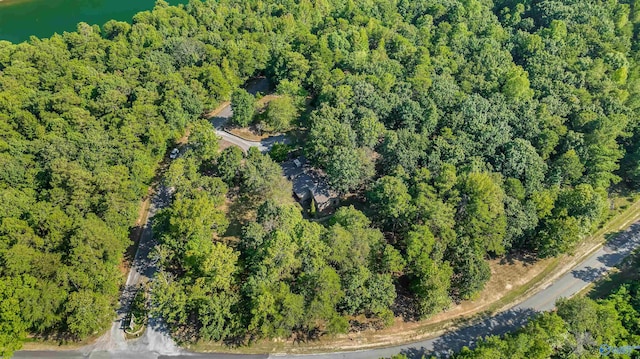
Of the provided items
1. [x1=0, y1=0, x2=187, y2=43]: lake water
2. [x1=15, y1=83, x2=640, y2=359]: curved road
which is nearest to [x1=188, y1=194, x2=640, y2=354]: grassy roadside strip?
[x1=15, y1=83, x2=640, y2=359]: curved road

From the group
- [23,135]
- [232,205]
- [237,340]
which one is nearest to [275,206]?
[232,205]

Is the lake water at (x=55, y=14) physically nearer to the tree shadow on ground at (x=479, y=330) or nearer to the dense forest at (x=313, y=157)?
the dense forest at (x=313, y=157)

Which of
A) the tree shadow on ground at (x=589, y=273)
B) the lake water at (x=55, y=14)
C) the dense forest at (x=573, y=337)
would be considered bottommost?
the lake water at (x=55, y=14)

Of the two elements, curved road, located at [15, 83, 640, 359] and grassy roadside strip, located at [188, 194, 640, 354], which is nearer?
curved road, located at [15, 83, 640, 359]

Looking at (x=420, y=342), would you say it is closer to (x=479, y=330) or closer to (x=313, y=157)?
(x=479, y=330)

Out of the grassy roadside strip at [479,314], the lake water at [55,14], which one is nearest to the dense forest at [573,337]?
the grassy roadside strip at [479,314]

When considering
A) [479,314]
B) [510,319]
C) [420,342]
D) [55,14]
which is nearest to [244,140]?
[420,342]

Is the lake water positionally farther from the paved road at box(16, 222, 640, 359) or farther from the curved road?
the paved road at box(16, 222, 640, 359)
